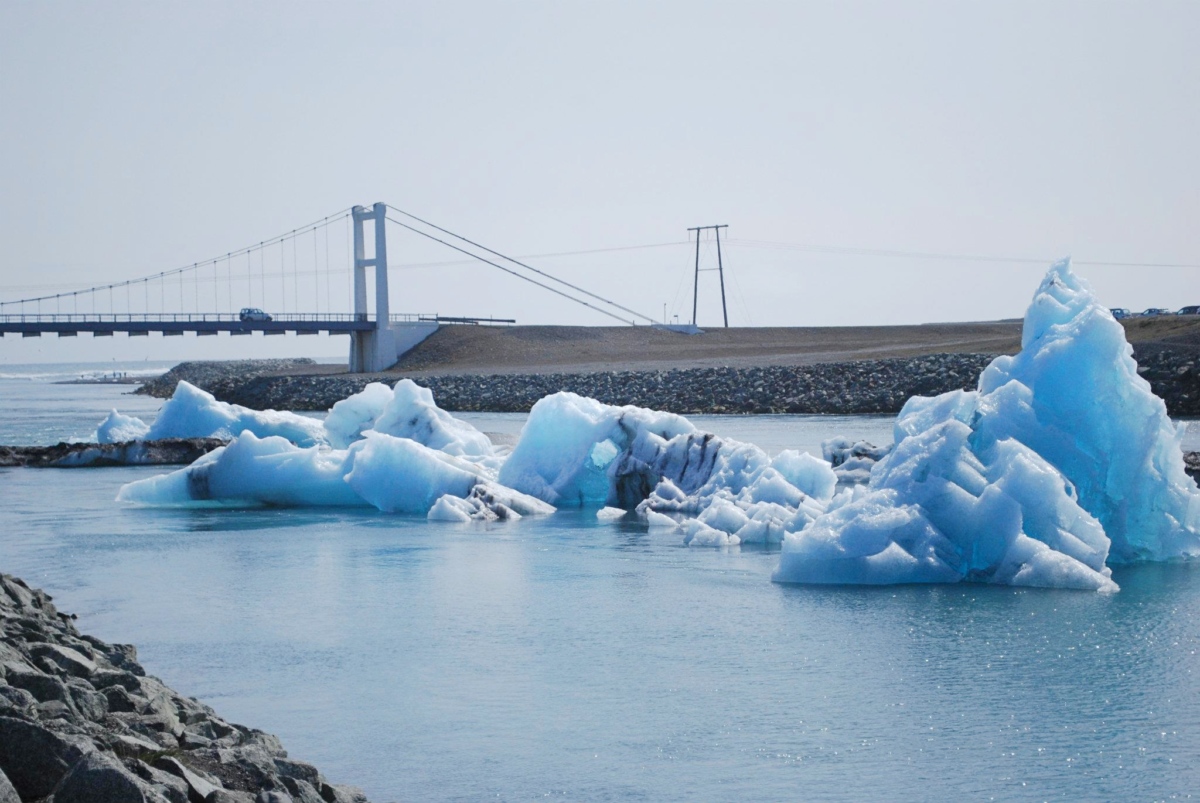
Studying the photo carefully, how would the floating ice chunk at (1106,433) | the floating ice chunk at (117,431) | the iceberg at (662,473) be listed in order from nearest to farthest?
the floating ice chunk at (1106,433) → the iceberg at (662,473) → the floating ice chunk at (117,431)

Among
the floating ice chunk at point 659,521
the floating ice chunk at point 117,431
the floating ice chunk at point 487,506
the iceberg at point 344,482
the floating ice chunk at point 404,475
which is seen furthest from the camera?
the floating ice chunk at point 117,431

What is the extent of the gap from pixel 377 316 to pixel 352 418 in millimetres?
28611

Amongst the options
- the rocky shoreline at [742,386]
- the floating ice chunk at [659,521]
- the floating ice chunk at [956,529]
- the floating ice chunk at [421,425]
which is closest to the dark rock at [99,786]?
the floating ice chunk at [956,529]

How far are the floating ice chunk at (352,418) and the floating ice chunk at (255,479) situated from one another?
2.97 m

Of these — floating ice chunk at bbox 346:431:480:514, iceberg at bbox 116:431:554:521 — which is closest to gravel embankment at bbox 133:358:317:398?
iceberg at bbox 116:431:554:521

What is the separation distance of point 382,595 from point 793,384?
24.5 metres

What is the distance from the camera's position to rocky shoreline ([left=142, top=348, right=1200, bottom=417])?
2814cm

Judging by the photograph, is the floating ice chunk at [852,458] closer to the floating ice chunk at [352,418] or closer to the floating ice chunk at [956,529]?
the floating ice chunk at [352,418]

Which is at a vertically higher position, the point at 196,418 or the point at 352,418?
the point at 352,418

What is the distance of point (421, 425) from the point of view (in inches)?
628

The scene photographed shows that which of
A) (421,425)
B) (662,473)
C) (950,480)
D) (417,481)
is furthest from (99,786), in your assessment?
(421,425)

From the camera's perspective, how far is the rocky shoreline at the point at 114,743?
337 cm

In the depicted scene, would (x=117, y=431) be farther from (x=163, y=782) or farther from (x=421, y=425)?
(x=163, y=782)

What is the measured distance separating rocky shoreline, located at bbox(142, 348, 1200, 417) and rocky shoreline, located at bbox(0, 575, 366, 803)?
24.7 m
